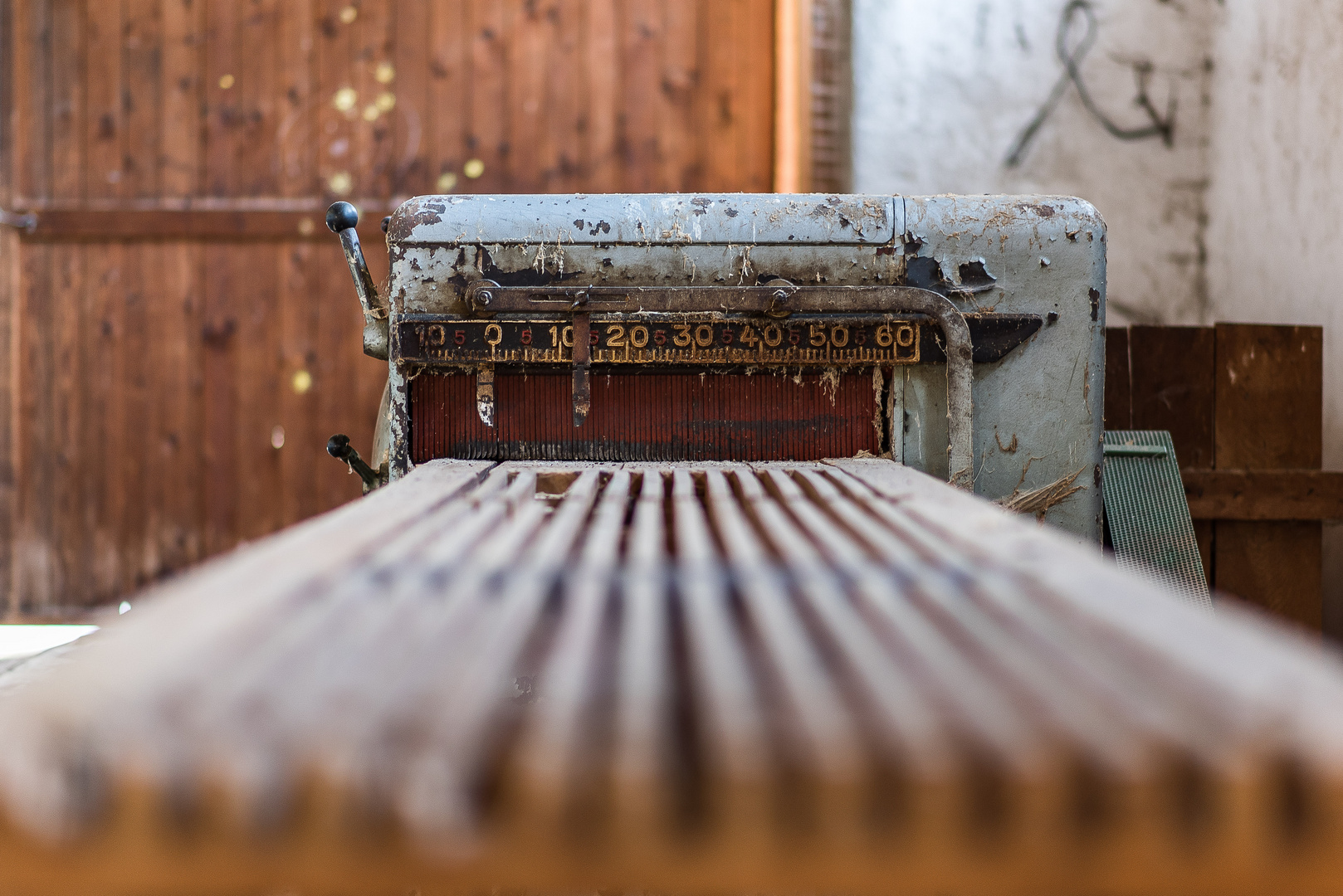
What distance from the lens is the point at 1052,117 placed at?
3219 mm

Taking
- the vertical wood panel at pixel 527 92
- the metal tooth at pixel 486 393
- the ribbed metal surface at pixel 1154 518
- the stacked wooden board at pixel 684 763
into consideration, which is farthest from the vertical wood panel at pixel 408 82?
the stacked wooden board at pixel 684 763

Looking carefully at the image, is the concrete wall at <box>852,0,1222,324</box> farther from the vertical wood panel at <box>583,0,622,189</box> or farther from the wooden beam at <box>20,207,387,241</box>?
the wooden beam at <box>20,207,387,241</box>

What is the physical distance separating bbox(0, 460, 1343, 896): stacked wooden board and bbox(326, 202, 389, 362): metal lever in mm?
1145

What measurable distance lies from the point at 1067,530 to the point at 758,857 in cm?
137

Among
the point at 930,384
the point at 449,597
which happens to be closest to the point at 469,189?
the point at 930,384

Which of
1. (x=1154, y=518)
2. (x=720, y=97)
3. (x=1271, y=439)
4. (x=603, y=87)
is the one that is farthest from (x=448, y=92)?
(x=1271, y=439)

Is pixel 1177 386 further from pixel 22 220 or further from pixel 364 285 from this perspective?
pixel 22 220

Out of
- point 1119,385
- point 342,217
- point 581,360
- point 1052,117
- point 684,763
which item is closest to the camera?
point 684,763

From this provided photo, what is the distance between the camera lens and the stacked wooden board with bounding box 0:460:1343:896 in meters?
0.45

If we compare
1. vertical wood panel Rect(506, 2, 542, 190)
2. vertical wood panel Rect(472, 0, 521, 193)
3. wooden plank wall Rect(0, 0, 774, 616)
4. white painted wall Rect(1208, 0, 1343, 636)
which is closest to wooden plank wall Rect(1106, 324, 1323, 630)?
white painted wall Rect(1208, 0, 1343, 636)

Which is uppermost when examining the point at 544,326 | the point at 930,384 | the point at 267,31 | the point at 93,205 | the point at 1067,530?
the point at 267,31

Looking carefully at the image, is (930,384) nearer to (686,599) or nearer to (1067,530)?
(1067,530)

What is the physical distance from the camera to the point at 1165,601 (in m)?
0.68

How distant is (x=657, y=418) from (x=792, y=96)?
2073mm
